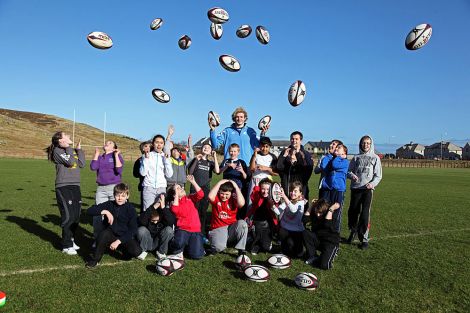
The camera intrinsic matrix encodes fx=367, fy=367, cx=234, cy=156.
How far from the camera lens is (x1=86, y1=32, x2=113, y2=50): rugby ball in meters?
9.07

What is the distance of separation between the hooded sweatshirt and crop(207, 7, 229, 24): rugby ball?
16.6ft

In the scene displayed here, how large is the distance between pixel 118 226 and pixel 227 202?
189 cm

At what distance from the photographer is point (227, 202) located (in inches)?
258

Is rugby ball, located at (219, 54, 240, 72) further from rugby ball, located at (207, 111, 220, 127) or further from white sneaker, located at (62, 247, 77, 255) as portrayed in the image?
white sneaker, located at (62, 247, 77, 255)

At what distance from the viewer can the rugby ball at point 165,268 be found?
500cm

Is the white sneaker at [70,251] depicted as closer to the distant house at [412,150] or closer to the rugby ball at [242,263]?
the rugby ball at [242,263]

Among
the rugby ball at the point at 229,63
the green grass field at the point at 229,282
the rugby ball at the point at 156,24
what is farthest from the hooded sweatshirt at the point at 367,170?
the rugby ball at the point at 156,24

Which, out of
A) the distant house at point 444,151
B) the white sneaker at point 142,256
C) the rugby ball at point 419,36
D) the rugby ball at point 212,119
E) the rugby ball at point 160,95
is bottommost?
the white sneaker at point 142,256

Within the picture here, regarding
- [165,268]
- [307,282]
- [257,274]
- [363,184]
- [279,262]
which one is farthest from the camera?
[363,184]

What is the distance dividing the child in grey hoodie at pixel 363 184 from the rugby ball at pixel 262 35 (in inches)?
168

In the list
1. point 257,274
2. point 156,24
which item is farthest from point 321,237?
point 156,24

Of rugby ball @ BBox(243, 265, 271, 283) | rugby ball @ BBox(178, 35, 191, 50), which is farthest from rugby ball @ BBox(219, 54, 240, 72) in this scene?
rugby ball @ BBox(243, 265, 271, 283)

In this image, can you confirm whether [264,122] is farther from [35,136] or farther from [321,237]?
[35,136]

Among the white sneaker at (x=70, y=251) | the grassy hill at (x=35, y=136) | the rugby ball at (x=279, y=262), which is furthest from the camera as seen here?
the grassy hill at (x=35, y=136)
